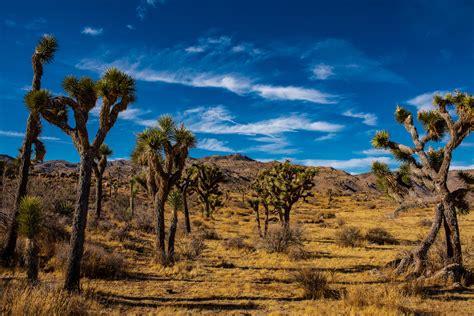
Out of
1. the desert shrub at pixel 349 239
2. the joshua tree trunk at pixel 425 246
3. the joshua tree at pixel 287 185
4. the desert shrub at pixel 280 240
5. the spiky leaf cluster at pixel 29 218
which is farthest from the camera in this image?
the joshua tree at pixel 287 185

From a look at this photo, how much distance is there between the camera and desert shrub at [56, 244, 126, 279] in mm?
10297

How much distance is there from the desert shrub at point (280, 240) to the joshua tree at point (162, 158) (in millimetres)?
6188

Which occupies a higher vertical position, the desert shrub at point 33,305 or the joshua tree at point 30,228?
the joshua tree at point 30,228

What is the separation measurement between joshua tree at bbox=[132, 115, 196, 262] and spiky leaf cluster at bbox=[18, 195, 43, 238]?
5.59 m

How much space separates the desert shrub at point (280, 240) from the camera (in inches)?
675

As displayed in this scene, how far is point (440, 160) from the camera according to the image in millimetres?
12078

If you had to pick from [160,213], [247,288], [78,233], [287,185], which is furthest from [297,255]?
[78,233]

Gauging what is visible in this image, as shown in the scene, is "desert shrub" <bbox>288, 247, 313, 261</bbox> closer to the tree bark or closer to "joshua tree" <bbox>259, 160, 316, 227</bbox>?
"joshua tree" <bbox>259, 160, 316, 227</bbox>

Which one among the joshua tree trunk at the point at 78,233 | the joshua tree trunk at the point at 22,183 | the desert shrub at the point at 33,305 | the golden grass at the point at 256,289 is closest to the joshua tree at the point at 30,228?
the joshua tree trunk at the point at 78,233

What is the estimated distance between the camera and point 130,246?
16.2 metres

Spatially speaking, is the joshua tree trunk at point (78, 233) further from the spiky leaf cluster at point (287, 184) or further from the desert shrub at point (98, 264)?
the spiky leaf cluster at point (287, 184)

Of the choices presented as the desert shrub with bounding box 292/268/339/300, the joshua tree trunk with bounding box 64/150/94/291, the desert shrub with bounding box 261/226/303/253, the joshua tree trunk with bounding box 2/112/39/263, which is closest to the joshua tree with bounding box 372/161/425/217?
the desert shrub with bounding box 292/268/339/300

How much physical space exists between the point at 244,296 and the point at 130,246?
29.9 feet

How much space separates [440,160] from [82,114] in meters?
12.2
